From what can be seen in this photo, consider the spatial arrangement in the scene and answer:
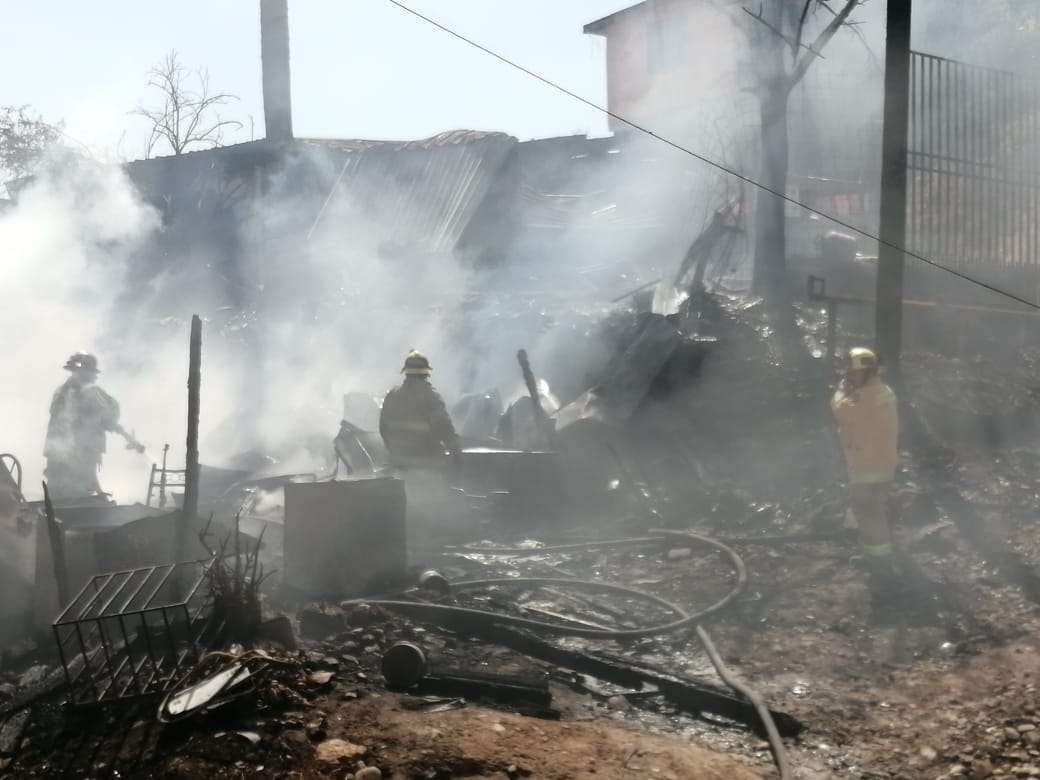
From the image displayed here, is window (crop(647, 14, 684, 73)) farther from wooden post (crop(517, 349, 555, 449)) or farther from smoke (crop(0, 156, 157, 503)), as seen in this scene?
wooden post (crop(517, 349, 555, 449))

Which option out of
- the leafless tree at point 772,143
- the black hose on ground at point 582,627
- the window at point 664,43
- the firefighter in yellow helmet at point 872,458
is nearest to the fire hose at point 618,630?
the black hose on ground at point 582,627

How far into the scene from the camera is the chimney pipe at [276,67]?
23984mm

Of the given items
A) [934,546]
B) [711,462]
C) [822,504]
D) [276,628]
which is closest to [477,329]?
[711,462]

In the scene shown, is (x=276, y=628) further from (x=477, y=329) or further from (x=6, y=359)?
(x=6, y=359)

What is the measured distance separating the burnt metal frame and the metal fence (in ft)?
30.3

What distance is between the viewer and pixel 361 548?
7.74 metres

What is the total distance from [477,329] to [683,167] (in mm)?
6427

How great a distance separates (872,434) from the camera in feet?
24.3

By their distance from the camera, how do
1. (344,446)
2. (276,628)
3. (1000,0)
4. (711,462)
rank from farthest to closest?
(1000,0)
(344,446)
(711,462)
(276,628)

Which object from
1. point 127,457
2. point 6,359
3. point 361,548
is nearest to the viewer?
point 361,548

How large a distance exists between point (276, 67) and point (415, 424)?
17.4 metres

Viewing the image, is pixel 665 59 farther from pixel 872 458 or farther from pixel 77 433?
pixel 872 458

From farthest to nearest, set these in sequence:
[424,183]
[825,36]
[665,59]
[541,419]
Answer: [665,59], [424,183], [541,419], [825,36]

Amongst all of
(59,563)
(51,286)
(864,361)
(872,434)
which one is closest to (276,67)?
(51,286)
